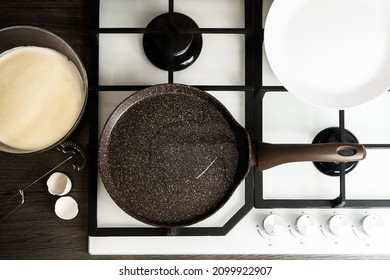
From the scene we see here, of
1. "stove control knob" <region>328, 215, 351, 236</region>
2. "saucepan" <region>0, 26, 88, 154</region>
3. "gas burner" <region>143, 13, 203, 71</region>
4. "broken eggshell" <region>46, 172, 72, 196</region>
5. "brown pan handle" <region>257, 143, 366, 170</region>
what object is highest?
"gas burner" <region>143, 13, 203, 71</region>

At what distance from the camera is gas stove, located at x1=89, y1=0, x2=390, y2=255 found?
759 mm

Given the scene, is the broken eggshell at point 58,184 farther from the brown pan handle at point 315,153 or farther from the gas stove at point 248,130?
the brown pan handle at point 315,153

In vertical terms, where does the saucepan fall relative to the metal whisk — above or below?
above

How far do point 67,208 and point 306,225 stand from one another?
15.1 inches

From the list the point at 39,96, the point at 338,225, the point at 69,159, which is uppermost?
the point at 39,96

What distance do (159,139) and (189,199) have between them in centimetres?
11

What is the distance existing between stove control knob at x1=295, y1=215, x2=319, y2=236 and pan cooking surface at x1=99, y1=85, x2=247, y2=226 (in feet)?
0.39

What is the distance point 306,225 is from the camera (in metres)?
0.74

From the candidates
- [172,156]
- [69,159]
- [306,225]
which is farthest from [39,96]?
[306,225]

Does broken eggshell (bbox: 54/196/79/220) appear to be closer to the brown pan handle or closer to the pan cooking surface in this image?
the pan cooking surface

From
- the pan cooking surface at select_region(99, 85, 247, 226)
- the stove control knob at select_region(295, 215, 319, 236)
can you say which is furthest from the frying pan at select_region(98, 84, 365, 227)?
the stove control knob at select_region(295, 215, 319, 236)

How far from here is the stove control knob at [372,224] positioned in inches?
29.3

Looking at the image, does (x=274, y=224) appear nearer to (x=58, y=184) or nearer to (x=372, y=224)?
(x=372, y=224)
